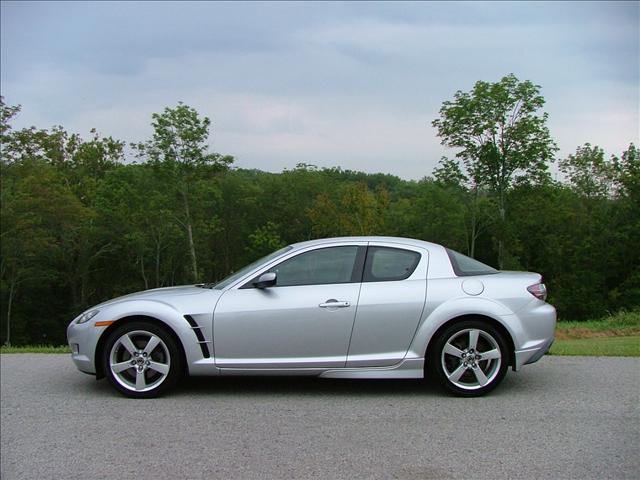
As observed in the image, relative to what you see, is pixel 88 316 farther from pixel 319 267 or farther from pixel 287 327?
pixel 319 267

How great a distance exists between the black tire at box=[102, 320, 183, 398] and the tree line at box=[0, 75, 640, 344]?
109 feet

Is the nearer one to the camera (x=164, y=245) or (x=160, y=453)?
(x=160, y=453)

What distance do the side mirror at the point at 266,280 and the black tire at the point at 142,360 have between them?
926 millimetres

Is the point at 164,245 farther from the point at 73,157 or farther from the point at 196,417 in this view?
the point at 196,417

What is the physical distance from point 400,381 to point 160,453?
268 cm

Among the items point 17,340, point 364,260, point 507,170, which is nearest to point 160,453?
point 364,260

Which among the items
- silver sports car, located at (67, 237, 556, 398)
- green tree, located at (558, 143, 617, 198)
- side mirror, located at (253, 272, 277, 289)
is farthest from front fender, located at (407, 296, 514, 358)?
green tree, located at (558, 143, 617, 198)

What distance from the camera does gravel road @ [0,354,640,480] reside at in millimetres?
3947

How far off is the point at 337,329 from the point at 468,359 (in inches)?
46.4

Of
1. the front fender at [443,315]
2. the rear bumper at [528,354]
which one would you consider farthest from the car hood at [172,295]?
the rear bumper at [528,354]

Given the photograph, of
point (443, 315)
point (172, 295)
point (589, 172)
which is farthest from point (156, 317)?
point (589, 172)

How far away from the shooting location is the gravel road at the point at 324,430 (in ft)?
13.0

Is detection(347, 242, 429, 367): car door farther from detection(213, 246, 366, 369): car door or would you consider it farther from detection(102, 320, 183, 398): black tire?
detection(102, 320, 183, 398): black tire

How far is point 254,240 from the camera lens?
188 ft
